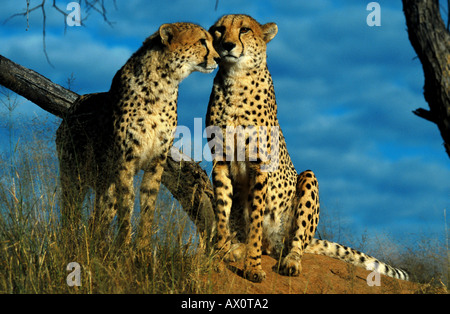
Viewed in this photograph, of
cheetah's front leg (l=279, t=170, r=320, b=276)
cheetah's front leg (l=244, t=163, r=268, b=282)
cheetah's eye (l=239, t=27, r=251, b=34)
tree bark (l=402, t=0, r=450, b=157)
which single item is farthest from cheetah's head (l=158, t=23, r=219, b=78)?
tree bark (l=402, t=0, r=450, b=157)

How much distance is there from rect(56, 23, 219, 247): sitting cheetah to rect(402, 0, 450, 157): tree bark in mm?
1416

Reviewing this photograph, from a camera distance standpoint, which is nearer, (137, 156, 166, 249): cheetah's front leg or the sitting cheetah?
the sitting cheetah

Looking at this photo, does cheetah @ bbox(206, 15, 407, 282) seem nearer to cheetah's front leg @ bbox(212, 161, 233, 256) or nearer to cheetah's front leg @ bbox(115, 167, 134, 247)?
cheetah's front leg @ bbox(212, 161, 233, 256)

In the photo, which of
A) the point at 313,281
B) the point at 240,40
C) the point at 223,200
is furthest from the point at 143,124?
the point at 313,281

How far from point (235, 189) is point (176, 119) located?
2.29 feet

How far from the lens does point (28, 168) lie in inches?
157

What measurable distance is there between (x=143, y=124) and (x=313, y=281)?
1672 millimetres

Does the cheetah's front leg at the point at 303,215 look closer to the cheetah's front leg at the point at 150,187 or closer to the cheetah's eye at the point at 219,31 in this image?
the cheetah's front leg at the point at 150,187

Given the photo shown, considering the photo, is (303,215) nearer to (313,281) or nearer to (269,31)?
(313,281)

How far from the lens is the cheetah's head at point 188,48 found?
13.4ft

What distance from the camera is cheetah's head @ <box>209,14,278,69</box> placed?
13.3 ft

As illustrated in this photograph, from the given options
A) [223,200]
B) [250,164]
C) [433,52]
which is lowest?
[223,200]

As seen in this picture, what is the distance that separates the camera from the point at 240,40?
4.07 m
